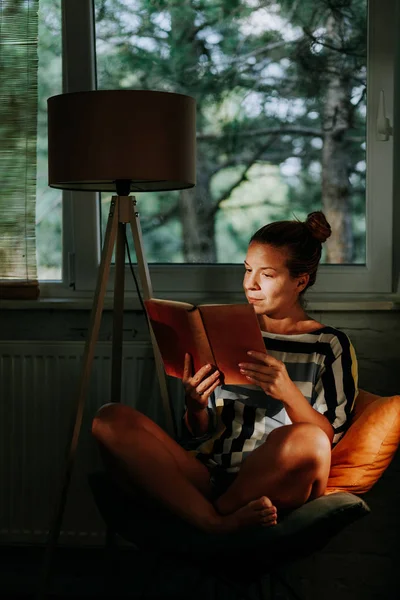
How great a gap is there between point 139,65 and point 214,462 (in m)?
1.37

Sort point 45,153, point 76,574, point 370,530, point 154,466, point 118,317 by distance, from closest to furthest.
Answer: point 154,466, point 118,317, point 370,530, point 76,574, point 45,153

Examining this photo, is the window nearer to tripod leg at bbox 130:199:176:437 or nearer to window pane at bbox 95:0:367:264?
window pane at bbox 95:0:367:264

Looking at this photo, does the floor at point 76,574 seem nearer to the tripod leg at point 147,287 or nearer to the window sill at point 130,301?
the tripod leg at point 147,287

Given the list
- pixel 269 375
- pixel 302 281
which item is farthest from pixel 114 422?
pixel 302 281

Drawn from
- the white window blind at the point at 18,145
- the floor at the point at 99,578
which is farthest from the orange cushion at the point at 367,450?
the white window blind at the point at 18,145

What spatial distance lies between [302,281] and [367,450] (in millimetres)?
461

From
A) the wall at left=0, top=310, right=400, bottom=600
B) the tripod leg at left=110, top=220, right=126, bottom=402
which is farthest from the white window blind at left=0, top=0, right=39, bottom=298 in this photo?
the wall at left=0, top=310, right=400, bottom=600

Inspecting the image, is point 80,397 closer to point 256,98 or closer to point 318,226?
point 318,226

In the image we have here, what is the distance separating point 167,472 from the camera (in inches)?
70.8

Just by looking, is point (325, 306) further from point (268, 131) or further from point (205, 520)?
point (205, 520)

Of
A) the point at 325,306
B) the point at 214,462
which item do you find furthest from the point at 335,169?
the point at 214,462

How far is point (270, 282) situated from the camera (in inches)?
79.4

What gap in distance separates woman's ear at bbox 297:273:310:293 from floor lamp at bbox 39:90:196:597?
40 centimetres

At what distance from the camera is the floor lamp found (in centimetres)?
200
